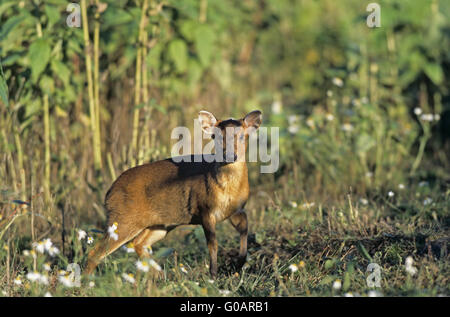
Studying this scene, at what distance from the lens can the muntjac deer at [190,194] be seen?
4652mm

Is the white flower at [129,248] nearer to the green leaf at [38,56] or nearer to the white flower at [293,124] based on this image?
the green leaf at [38,56]

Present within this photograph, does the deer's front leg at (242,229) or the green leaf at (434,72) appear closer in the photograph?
the deer's front leg at (242,229)

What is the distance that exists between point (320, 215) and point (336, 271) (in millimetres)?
928

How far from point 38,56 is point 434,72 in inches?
186

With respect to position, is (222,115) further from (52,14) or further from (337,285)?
(337,285)

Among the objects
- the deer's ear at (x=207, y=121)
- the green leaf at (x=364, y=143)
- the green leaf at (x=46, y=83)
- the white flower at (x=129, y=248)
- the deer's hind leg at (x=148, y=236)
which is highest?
the green leaf at (x=46, y=83)

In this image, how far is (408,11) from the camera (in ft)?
25.6

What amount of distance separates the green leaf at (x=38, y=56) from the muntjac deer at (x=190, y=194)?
1397 millimetres

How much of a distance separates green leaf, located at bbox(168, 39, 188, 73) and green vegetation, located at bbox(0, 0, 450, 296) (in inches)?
0.8

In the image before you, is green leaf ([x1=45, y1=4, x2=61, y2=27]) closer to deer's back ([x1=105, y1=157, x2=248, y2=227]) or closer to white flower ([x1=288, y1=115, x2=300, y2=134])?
deer's back ([x1=105, y1=157, x2=248, y2=227])

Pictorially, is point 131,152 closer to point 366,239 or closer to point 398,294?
point 366,239

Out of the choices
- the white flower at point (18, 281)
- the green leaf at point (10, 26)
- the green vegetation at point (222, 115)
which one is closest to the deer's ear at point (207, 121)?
the green vegetation at point (222, 115)

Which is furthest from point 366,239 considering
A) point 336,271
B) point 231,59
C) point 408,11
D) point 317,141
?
point 231,59
